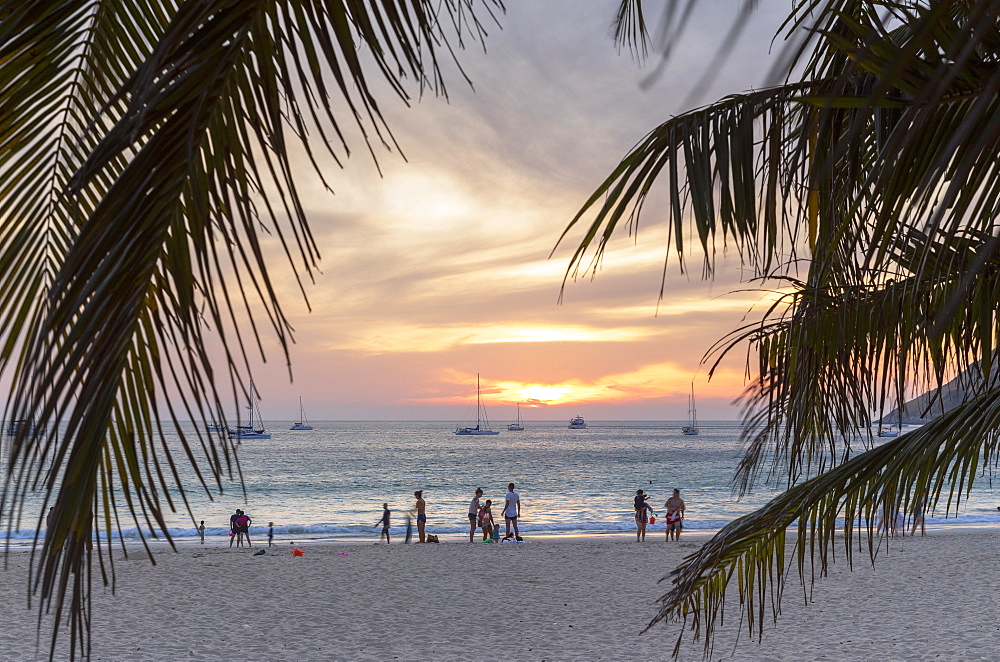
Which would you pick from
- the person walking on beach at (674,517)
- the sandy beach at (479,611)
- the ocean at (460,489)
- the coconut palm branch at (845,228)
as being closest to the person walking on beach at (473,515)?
the sandy beach at (479,611)

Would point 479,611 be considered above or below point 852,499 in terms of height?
below

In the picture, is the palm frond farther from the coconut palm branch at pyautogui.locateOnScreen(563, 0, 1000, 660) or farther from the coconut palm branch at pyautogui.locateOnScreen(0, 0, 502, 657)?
the coconut palm branch at pyautogui.locateOnScreen(0, 0, 502, 657)

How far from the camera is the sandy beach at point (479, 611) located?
30.3 feet

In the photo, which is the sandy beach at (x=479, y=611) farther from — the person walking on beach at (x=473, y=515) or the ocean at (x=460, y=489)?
the person walking on beach at (x=473, y=515)

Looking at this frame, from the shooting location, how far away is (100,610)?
1126 cm

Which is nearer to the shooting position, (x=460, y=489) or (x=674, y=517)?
(x=674, y=517)

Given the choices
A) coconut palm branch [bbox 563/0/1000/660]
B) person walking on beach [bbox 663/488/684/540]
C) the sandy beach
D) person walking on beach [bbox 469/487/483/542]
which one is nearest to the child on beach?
person walking on beach [bbox 469/487/483/542]

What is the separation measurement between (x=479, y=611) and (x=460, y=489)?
4037cm

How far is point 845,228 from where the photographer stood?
1.27 m

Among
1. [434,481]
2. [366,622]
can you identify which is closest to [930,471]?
[366,622]

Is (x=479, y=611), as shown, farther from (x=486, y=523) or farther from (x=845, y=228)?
(x=845, y=228)

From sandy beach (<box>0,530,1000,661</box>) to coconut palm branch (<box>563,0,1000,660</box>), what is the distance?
4255mm

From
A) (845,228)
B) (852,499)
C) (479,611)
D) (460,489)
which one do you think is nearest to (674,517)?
(479,611)

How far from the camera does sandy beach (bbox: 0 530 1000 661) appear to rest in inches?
364
